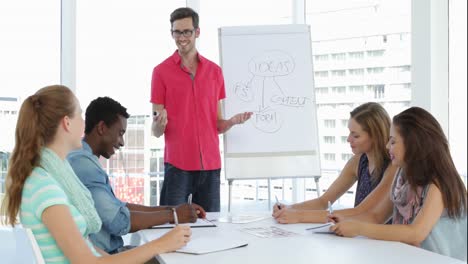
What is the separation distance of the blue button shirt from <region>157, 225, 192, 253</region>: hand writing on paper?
0.34 meters

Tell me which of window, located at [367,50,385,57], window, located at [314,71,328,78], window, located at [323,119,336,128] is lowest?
window, located at [323,119,336,128]

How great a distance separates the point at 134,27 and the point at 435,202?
2.86 metres

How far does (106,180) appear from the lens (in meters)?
2.09

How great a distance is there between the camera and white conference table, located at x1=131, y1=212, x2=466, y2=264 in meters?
1.67

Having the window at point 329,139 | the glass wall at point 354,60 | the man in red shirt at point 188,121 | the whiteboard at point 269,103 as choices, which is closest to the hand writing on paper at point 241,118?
the man in red shirt at point 188,121

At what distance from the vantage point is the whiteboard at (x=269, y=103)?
3645mm

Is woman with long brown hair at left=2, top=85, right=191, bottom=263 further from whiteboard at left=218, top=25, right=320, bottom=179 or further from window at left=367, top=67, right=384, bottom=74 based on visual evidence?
window at left=367, top=67, right=384, bottom=74

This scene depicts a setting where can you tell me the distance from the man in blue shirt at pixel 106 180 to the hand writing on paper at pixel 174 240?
0.34 m

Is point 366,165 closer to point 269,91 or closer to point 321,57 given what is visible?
point 269,91

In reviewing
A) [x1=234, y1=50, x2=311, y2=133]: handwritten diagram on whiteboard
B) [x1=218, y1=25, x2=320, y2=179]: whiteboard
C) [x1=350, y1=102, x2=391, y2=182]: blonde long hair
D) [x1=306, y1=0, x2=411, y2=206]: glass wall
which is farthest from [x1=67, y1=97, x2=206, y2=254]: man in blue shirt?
[x1=306, y1=0, x2=411, y2=206]: glass wall

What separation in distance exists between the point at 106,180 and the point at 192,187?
1255mm

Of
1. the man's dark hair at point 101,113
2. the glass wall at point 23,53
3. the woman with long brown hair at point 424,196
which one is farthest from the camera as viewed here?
the glass wall at point 23,53

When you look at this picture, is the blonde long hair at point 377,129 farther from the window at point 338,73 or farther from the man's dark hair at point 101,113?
the window at point 338,73

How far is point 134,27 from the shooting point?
13.7 feet
